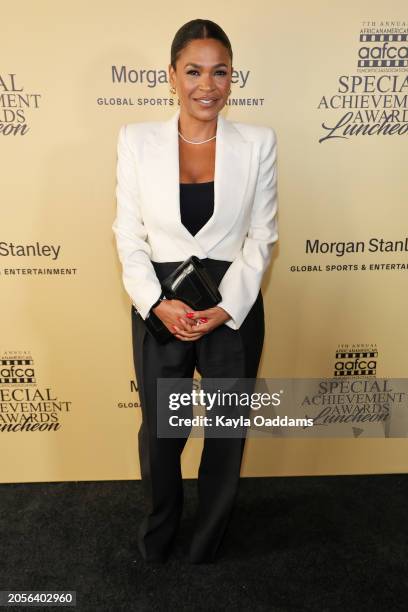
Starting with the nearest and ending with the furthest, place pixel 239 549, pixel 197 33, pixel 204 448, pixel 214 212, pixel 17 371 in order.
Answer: pixel 197 33 → pixel 214 212 → pixel 204 448 → pixel 239 549 → pixel 17 371

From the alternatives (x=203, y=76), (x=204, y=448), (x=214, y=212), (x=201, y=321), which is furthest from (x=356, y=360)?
(x=203, y=76)

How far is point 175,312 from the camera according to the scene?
169 centimetres

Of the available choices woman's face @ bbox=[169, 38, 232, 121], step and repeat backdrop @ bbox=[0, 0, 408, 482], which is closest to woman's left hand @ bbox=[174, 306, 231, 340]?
woman's face @ bbox=[169, 38, 232, 121]

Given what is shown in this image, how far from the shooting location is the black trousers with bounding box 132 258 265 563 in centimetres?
179

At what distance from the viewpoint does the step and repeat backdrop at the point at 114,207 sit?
6.66 feet

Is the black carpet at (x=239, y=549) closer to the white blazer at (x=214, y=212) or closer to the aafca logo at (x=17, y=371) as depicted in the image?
the aafca logo at (x=17, y=371)

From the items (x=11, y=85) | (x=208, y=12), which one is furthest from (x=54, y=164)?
(x=208, y=12)

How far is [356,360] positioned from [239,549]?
1004 mm

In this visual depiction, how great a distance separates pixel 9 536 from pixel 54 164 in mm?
1563

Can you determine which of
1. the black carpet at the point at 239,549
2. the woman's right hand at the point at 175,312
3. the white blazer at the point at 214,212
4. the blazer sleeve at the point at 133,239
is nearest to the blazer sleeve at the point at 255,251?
the white blazer at the point at 214,212

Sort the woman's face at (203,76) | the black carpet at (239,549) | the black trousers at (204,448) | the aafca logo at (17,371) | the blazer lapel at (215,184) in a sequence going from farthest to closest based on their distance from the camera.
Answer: the aafca logo at (17,371)
the black carpet at (239,549)
the black trousers at (204,448)
the blazer lapel at (215,184)
the woman's face at (203,76)

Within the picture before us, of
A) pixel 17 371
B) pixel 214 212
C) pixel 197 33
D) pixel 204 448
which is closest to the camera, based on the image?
pixel 197 33

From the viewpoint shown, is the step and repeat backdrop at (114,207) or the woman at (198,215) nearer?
the woman at (198,215)

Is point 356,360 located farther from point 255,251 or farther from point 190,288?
point 190,288
